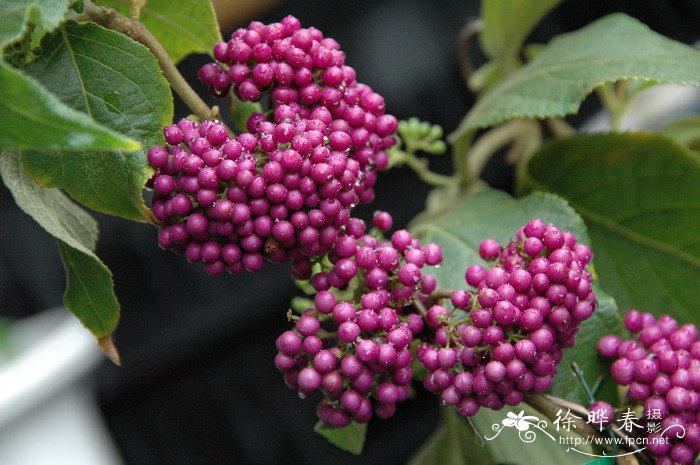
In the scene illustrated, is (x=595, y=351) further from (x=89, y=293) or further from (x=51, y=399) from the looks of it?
(x=51, y=399)

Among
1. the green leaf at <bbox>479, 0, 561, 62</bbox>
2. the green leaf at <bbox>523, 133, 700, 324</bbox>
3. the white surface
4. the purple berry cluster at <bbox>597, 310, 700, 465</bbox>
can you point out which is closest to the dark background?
the white surface

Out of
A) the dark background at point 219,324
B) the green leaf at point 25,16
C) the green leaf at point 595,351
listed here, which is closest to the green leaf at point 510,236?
the green leaf at point 595,351

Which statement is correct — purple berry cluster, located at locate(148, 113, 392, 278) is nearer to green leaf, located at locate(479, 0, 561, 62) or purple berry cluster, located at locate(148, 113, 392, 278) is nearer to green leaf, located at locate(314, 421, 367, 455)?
green leaf, located at locate(314, 421, 367, 455)

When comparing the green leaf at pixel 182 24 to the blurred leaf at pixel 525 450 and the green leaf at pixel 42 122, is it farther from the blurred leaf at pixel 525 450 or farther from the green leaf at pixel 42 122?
the blurred leaf at pixel 525 450

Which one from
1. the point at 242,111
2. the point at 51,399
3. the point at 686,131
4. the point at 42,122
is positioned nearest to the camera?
the point at 42,122

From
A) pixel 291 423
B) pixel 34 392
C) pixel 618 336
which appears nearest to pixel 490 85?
pixel 618 336

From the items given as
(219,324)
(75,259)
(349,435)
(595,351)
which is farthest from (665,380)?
(219,324)
